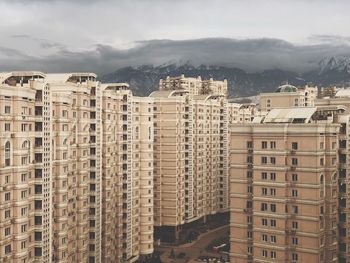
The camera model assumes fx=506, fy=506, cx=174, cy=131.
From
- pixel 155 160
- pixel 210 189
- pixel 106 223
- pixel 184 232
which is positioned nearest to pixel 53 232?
pixel 106 223

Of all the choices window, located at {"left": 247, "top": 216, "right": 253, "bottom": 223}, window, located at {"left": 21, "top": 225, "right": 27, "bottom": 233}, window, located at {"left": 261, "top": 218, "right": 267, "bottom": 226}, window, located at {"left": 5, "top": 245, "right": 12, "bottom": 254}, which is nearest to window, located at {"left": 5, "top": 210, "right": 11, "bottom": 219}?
window, located at {"left": 21, "top": 225, "right": 27, "bottom": 233}

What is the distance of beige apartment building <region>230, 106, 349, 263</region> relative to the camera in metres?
58.5

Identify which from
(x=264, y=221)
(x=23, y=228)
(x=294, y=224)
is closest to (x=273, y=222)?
(x=264, y=221)

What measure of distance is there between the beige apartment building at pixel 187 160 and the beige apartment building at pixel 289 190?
1654 inches

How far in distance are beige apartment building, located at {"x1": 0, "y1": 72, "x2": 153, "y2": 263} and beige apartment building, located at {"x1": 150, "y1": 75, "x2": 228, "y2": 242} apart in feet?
53.3

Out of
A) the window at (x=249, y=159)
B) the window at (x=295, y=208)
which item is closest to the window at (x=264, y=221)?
the window at (x=295, y=208)

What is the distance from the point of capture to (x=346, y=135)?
63469mm

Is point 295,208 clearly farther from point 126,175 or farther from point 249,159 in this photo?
point 126,175

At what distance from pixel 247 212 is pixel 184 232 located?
50397 mm

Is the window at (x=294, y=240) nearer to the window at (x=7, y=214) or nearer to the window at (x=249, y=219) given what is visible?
the window at (x=249, y=219)

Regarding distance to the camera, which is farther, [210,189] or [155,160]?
[210,189]

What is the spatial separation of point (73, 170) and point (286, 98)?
81.6 meters

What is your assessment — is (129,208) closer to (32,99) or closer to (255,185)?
(255,185)

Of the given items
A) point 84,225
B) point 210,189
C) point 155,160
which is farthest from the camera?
point 210,189
